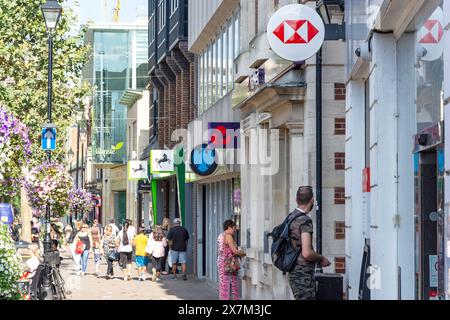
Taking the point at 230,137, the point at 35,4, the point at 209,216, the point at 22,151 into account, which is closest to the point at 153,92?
the point at 35,4

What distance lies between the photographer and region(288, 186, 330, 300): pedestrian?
10.9m

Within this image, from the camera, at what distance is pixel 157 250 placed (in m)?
36.0

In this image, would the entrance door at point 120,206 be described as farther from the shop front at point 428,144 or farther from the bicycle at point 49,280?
the shop front at point 428,144

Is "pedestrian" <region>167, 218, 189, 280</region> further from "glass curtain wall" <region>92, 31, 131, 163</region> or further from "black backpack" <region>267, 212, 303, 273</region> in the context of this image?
"glass curtain wall" <region>92, 31, 131, 163</region>

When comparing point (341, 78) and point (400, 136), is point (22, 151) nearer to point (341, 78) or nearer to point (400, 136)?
point (341, 78)

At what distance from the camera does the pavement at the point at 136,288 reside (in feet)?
88.1

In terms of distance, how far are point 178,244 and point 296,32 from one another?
21.4 meters

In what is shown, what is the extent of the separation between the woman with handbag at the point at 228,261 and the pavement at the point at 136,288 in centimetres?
583

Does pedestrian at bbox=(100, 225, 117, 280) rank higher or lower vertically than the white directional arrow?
lower

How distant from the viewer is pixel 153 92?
54.8m

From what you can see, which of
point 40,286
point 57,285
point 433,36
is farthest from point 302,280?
point 57,285

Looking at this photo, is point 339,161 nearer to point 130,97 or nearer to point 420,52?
point 420,52

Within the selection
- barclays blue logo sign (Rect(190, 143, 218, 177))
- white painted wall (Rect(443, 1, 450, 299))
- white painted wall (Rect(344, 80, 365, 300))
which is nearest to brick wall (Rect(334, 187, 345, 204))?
white painted wall (Rect(344, 80, 365, 300))

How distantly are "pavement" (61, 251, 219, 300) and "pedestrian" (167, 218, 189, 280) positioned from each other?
21.3 inches
